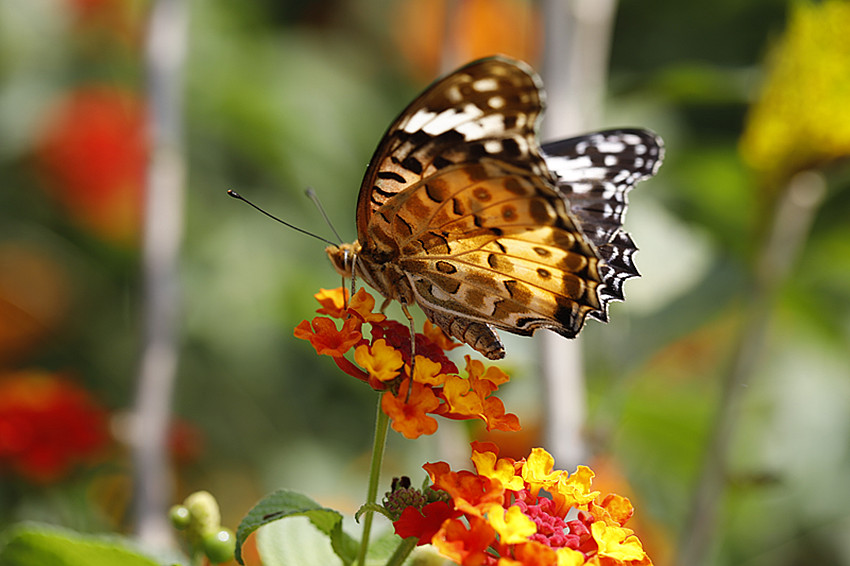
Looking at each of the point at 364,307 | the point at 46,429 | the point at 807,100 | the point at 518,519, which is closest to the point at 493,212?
the point at 364,307

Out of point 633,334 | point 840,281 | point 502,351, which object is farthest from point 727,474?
point 840,281

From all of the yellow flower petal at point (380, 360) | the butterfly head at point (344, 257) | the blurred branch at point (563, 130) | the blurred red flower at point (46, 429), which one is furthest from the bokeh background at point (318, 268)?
the yellow flower petal at point (380, 360)

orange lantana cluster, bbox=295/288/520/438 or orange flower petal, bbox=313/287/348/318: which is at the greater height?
orange flower petal, bbox=313/287/348/318

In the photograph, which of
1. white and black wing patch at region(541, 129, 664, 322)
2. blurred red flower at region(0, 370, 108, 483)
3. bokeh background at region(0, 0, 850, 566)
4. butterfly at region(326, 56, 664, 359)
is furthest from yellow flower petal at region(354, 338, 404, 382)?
blurred red flower at region(0, 370, 108, 483)

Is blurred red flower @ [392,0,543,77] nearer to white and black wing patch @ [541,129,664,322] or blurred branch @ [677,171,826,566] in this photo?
blurred branch @ [677,171,826,566]

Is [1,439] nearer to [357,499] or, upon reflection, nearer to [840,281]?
[357,499]

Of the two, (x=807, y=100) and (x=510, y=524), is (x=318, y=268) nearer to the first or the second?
(x=807, y=100)

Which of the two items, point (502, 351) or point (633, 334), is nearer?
point (502, 351)
